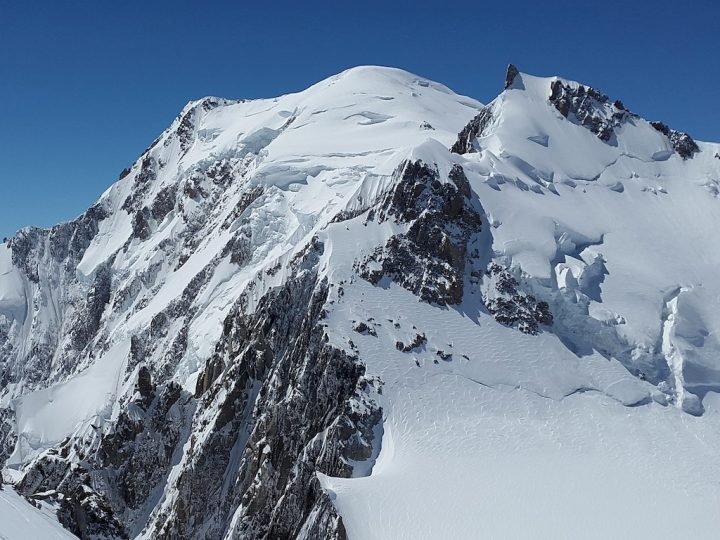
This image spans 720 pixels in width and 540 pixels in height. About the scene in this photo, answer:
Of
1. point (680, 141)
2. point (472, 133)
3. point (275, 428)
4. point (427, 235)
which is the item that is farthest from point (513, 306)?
point (680, 141)

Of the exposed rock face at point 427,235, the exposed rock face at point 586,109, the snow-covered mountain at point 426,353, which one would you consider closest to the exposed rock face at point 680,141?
the snow-covered mountain at point 426,353

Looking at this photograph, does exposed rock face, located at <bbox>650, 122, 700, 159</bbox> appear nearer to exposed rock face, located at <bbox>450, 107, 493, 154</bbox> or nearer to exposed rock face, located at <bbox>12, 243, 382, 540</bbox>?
exposed rock face, located at <bbox>450, 107, 493, 154</bbox>

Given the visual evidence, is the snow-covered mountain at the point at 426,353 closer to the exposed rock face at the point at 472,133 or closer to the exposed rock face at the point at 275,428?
the exposed rock face at the point at 275,428

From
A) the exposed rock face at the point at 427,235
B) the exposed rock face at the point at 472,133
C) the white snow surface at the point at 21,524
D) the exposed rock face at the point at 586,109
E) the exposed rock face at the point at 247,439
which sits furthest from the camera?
the exposed rock face at the point at 586,109

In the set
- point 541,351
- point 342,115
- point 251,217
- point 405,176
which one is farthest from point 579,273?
point 342,115

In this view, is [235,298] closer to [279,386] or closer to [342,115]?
[279,386]
